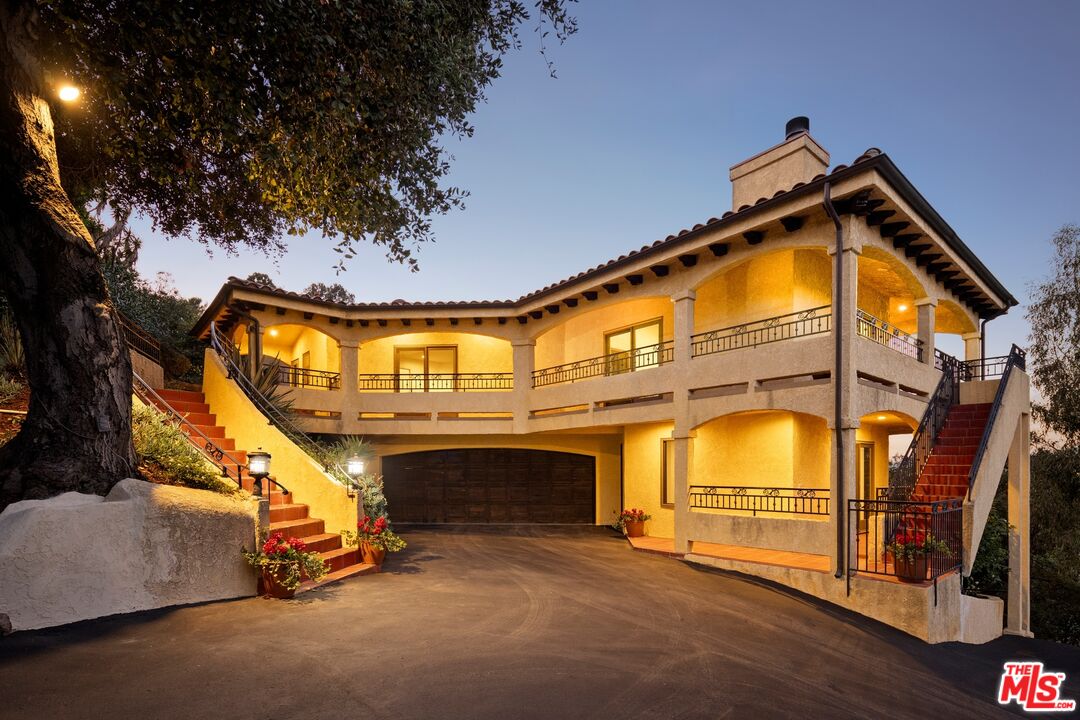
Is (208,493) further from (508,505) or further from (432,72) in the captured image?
(508,505)

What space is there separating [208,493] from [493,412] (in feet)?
34.3

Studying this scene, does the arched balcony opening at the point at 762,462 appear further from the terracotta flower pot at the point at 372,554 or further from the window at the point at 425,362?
the window at the point at 425,362

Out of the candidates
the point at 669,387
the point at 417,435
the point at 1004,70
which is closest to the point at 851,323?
the point at 669,387

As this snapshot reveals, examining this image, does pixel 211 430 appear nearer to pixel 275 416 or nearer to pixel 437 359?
pixel 275 416

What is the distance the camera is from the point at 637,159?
30906 mm

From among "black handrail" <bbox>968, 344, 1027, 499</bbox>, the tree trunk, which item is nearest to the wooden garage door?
"black handrail" <bbox>968, 344, 1027, 499</bbox>

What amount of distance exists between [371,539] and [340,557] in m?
0.63

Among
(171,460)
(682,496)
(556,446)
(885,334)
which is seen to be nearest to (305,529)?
(171,460)

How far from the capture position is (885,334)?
11.9 metres

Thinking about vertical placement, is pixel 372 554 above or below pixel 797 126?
below

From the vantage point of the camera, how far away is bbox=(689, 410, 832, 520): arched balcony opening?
1265cm

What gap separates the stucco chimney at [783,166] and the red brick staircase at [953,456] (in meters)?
6.58

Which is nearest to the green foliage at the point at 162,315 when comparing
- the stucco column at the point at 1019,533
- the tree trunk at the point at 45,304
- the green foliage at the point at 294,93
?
the green foliage at the point at 294,93

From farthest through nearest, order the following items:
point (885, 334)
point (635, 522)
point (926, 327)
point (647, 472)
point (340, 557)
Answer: point (647, 472) < point (635, 522) < point (926, 327) < point (885, 334) < point (340, 557)
